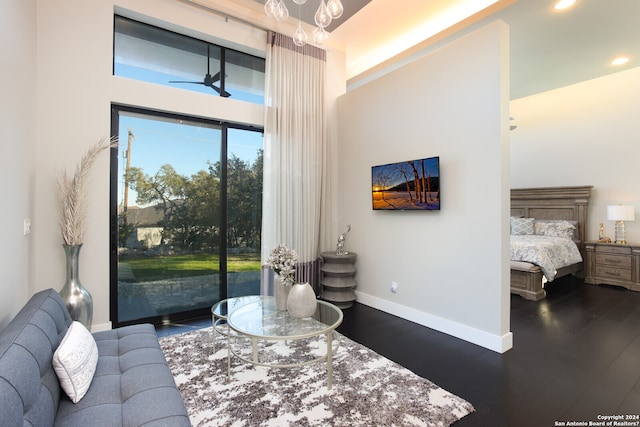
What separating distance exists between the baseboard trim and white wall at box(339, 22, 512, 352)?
10 mm

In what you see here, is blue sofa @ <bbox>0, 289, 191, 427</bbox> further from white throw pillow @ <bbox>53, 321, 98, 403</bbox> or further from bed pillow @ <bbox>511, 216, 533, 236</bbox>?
bed pillow @ <bbox>511, 216, 533, 236</bbox>

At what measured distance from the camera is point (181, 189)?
378cm

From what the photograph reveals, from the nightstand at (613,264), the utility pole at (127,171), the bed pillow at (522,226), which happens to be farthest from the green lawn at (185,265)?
the nightstand at (613,264)

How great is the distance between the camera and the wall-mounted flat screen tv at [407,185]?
133 inches

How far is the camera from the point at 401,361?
272cm

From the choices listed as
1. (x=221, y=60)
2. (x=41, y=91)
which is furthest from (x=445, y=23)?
(x=41, y=91)

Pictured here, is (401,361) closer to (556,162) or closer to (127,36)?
(127,36)

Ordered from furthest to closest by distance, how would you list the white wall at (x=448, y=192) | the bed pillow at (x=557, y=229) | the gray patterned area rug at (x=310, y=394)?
the bed pillow at (x=557, y=229), the white wall at (x=448, y=192), the gray patterned area rug at (x=310, y=394)

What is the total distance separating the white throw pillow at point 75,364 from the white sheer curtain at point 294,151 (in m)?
2.50

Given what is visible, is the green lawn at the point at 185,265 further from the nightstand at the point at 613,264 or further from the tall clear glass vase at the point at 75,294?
the nightstand at the point at 613,264

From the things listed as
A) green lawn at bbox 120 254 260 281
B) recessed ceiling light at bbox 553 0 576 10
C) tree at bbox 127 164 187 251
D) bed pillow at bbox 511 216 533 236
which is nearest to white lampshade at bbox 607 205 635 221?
bed pillow at bbox 511 216 533 236

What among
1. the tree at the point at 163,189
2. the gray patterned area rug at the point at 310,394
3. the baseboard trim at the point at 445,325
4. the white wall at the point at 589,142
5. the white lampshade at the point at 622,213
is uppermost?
the white wall at the point at 589,142

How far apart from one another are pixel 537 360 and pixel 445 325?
2.76ft

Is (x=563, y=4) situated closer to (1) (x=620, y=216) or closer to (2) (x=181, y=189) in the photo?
(1) (x=620, y=216)
